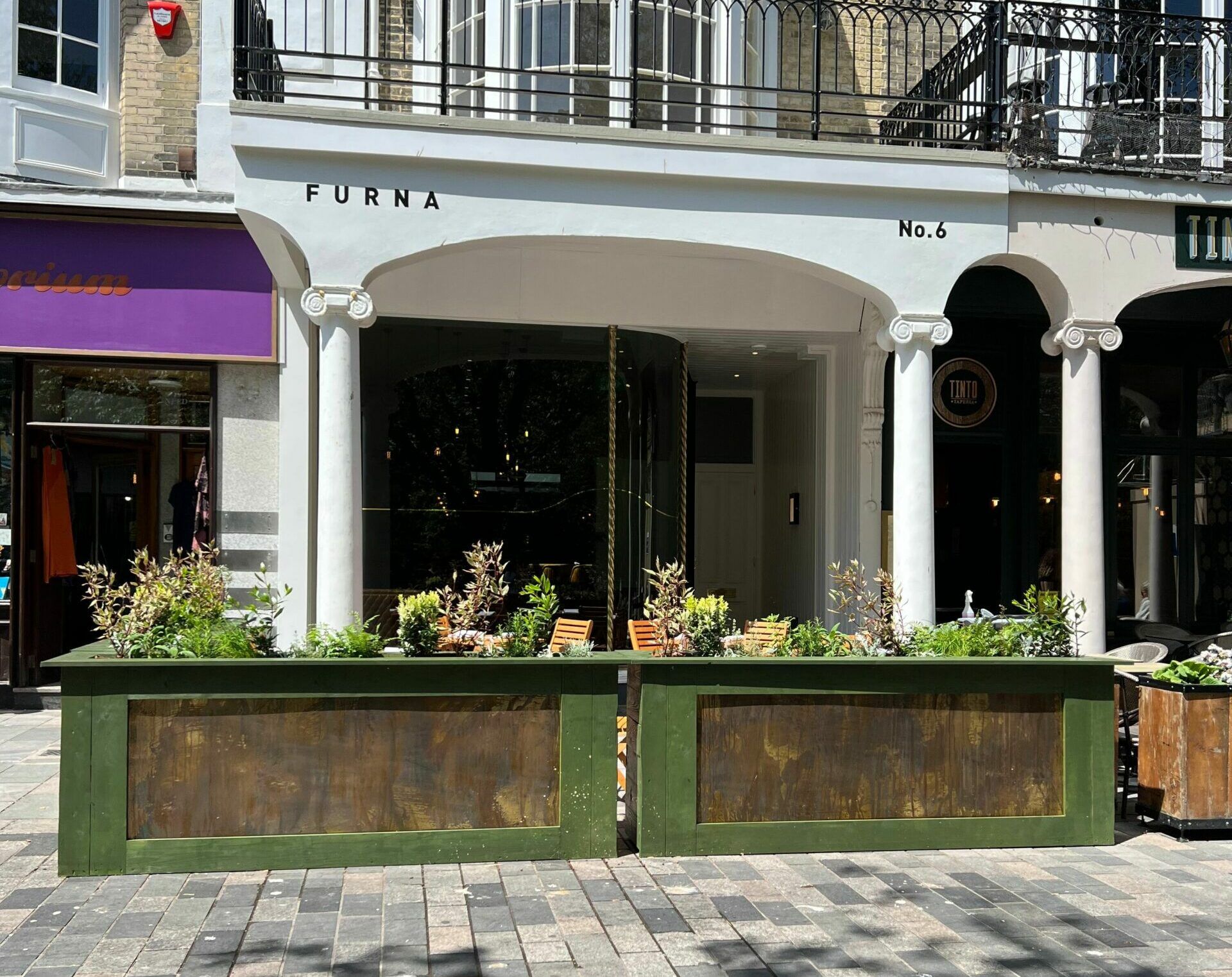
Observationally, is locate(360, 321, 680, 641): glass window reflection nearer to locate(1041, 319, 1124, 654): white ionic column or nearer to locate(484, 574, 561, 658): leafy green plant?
locate(1041, 319, 1124, 654): white ionic column

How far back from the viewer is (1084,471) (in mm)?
9805

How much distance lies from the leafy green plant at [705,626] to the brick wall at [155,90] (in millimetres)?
7890

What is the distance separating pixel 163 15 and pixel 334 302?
4907 mm

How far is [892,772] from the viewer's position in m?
6.41

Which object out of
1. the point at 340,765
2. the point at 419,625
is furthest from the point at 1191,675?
the point at 340,765

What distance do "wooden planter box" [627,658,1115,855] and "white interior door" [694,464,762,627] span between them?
907 centimetres

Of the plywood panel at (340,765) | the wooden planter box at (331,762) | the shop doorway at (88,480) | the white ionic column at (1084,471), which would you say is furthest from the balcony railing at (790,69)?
the plywood panel at (340,765)

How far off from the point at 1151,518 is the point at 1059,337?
4456 mm

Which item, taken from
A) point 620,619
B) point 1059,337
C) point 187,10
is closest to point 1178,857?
point 1059,337

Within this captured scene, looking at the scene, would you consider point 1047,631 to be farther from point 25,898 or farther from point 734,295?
point 734,295

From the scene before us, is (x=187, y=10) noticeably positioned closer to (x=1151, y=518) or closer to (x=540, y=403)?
(x=540, y=403)

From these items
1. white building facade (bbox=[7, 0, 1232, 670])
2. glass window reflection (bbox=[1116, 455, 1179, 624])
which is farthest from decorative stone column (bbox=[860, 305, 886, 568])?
glass window reflection (bbox=[1116, 455, 1179, 624])

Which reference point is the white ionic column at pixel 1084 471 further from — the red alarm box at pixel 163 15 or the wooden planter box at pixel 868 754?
the red alarm box at pixel 163 15

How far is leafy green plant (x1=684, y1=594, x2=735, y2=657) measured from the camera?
21.1 ft
